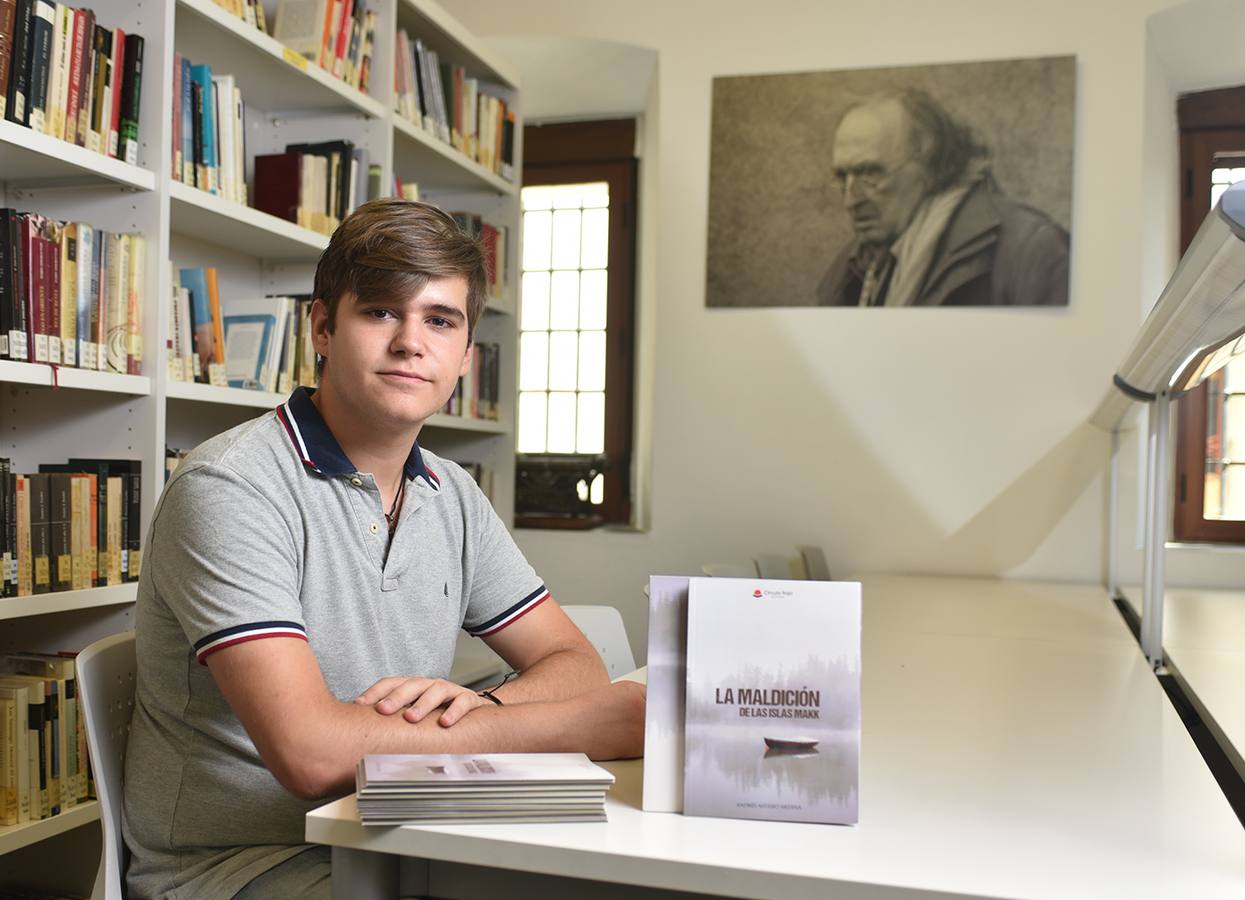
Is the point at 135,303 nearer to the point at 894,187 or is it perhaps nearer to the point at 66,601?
the point at 66,601

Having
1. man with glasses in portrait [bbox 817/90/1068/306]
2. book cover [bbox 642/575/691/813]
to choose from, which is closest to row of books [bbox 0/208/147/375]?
book cover [bbox 642/575/691/813]

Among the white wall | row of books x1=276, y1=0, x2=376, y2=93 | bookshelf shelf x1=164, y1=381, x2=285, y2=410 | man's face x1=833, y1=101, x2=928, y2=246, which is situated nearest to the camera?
bookshelf shelf x1=164, y1=381, x2=285, y2=410

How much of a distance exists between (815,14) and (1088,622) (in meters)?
2.56

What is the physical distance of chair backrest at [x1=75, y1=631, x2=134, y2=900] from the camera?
1.45m

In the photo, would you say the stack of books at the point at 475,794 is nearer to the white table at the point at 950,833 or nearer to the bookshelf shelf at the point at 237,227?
the white table at the point at 950,833

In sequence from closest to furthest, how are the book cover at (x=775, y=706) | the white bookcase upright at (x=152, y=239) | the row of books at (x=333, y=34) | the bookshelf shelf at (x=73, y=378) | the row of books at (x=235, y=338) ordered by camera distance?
A: the book cover at (x=775, y=706) → the bookshelf shelf at (x=73, y=378) → the white bookcase upright at (x=152, y=239) → the row of books at (x=235, y=338) → the row of books at (x=333, y=34)

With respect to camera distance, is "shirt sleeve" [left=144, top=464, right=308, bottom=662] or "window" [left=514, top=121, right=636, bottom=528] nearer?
"shirt sleeve" [left=144, top=464, right=308, bottom=662]

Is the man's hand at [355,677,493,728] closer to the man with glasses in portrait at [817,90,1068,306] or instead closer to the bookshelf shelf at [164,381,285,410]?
the bookshelf shelf at [164,381,285,410]

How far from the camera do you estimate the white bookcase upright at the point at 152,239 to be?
237 centimetres

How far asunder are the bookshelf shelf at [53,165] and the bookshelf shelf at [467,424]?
4.59ft

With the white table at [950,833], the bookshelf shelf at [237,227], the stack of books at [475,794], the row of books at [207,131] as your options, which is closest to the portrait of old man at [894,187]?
the bookshelf shelf at [237,227]

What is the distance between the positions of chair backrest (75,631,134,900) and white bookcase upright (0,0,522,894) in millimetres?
743

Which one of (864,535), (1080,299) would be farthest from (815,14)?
(864,535)

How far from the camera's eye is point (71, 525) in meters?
2.32
